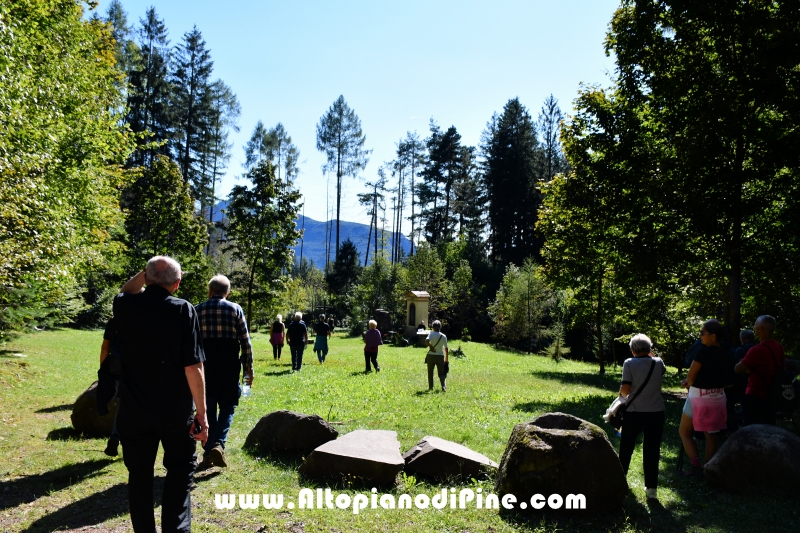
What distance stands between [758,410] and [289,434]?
616 centimetres

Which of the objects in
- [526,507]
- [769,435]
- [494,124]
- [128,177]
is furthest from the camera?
[494,124]

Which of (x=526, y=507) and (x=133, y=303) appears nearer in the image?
(x=133, y=303)

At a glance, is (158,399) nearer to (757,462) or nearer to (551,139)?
(757,462)

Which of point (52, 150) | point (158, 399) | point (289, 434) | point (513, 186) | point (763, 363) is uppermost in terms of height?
point (513, 186)

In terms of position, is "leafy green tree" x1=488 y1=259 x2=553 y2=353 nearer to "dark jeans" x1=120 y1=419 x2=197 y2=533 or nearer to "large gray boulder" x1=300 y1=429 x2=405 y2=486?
"large gray boulder" x1=300 y1=429 x2=405 y2=486

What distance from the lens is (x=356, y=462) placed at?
568 centimetres

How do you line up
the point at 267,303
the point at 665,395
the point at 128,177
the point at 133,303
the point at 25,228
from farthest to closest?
1. the point at 267,303
2. the point at 128,177
3. the point at 665,395
4. the point at 25,228
5. the point at 133,303

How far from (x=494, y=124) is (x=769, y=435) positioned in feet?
188

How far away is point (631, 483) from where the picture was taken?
611 centimetres

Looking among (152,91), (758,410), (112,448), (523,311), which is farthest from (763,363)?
(152,91)

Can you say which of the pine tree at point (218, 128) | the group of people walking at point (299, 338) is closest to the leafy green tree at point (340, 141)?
the pine tree at point (218, 128)

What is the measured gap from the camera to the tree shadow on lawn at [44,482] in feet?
16.7

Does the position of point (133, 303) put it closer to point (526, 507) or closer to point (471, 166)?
point (526, 507)

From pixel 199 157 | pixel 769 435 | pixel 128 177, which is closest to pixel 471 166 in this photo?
pixel 199 157
